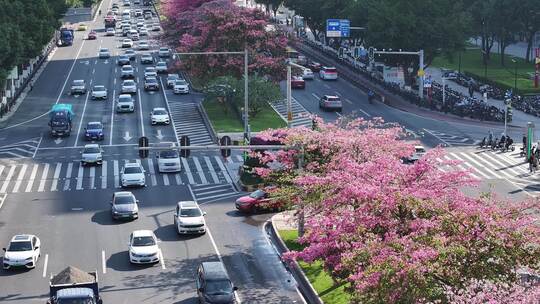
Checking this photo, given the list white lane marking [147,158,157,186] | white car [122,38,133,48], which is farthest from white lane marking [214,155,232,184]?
white car [122,38,133,48]

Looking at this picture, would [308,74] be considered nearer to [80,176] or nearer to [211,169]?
[211,169]

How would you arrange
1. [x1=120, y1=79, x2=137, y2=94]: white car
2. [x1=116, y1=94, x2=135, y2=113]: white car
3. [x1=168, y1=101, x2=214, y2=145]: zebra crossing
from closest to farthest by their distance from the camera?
[x1=168, y1=101, x2=214, y2=145]: zebra crossing < [x1=116, y1=94, x2=135, y2=113]: white car < [x1=120, y1=79, x2=137, y2=94]: white car

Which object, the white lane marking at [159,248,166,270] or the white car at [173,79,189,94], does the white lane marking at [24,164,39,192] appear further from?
the white car at [173,79,189,94]

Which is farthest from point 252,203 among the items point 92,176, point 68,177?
point 68,177

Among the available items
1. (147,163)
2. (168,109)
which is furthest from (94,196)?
(168,109)

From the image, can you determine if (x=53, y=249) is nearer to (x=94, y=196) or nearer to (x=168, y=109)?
(x=94, y=196)

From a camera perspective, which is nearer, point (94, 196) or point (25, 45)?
point (94, 196)

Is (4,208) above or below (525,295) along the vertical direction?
below
